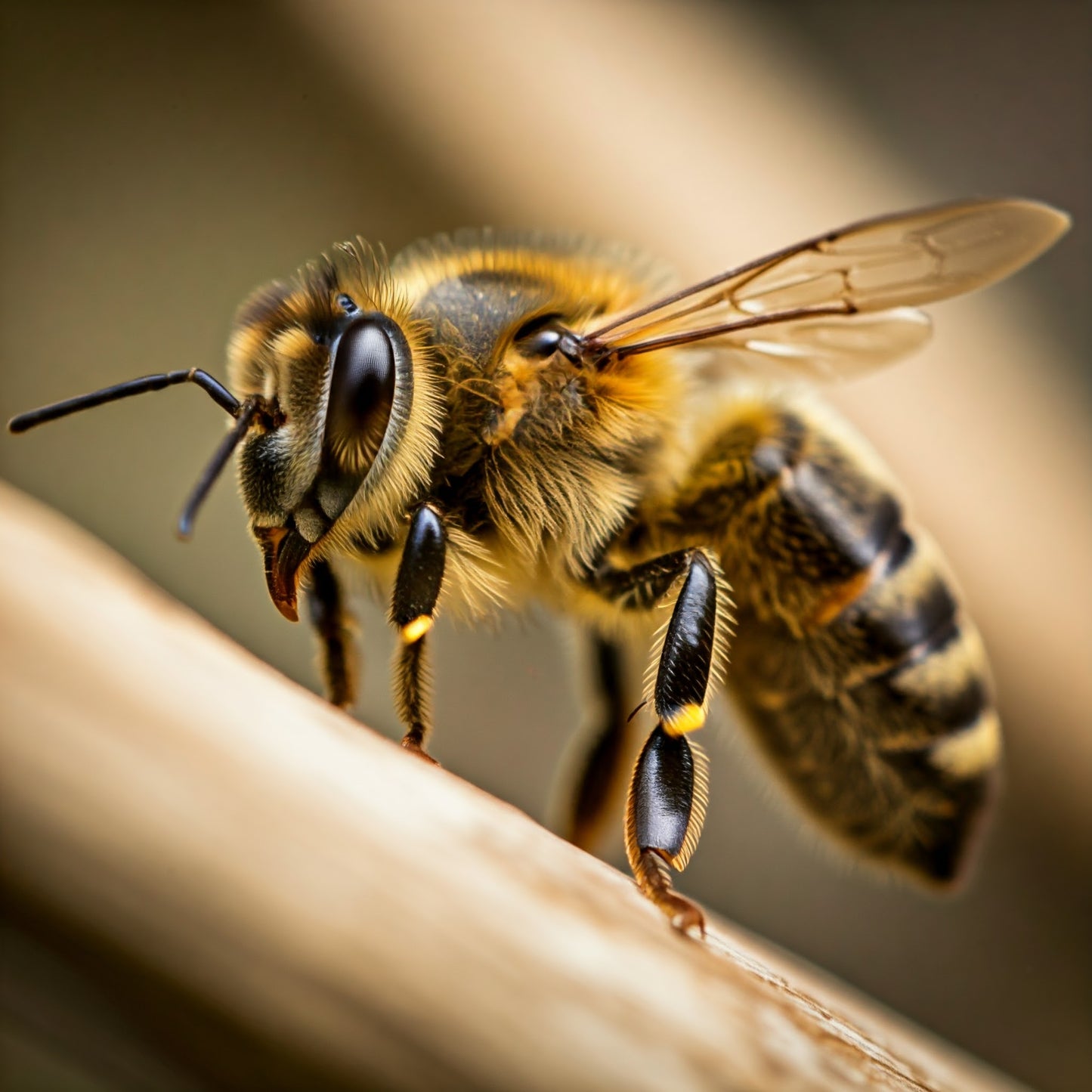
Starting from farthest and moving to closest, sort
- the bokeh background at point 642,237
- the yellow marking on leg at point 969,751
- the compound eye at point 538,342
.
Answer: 1. the bokeh background at point 642,237
2. the yellow marking on leg at point 969,751
3. the compound eye at point 538,342

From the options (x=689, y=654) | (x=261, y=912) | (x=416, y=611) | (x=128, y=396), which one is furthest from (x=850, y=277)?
(x=261, y=912)

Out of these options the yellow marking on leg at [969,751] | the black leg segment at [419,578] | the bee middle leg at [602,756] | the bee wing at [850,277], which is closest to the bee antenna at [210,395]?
the black leg segment at [419,578]

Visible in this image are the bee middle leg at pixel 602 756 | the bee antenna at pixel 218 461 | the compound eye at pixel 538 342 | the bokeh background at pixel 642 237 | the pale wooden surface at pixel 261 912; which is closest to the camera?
the pale wooden surface at pixel 261 912

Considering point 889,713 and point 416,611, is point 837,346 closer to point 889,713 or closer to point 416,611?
point 889,713

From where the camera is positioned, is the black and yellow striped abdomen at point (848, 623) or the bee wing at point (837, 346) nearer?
the black and yellow striped abdomen at point (848, 623)

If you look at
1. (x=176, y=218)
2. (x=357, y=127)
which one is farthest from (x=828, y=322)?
(x=176, y=218)

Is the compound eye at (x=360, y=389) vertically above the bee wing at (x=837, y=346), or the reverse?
the bee wing at (x=837, y=346)

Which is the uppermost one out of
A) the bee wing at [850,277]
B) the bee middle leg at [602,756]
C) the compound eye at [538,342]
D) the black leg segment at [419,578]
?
the bee wing at [850,277]

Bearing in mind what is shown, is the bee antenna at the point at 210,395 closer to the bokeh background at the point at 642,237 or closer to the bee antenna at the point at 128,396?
the bee antenna at the point at 128,396
